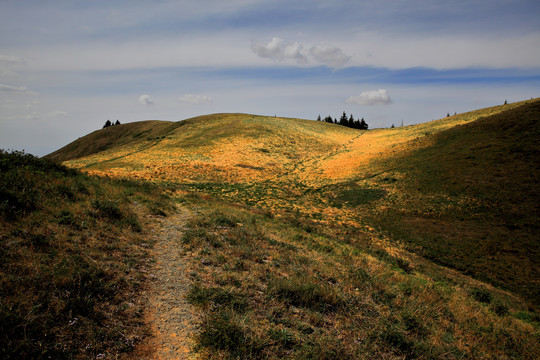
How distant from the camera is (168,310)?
244 inches

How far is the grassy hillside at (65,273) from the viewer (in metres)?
4.40

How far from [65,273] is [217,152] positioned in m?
42.8

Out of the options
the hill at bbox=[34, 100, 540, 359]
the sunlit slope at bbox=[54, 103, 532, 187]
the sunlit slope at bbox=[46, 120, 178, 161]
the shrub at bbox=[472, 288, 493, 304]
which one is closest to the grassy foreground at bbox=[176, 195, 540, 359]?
the hill at bbox=[34, 100, 540, 359]

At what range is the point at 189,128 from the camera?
67125mm

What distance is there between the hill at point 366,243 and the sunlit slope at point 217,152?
0.53 metres

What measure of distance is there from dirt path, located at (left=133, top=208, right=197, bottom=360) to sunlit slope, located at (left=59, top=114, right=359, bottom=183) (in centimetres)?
2501

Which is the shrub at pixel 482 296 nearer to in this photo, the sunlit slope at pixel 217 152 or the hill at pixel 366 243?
the hill at pixel 366 243

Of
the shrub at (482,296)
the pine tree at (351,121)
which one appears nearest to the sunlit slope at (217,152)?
the shrub at (482,296)

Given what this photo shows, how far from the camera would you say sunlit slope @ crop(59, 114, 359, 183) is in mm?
35906

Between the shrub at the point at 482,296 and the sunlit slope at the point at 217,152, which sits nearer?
the shrub at the point at 482,296

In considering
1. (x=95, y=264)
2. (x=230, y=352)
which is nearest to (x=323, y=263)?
(x=230, y=352)

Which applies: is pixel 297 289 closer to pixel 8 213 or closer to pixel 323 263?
pixel 323 263

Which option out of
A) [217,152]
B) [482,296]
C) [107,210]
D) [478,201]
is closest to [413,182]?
[478,201]

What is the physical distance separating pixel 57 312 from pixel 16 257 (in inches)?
93.0
